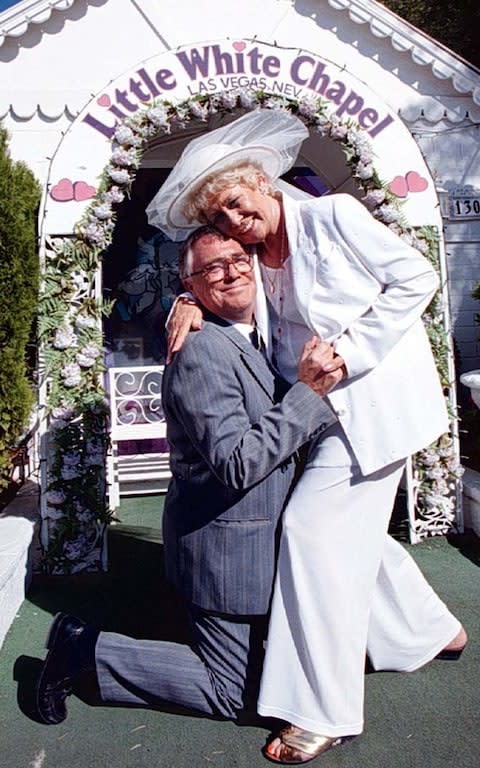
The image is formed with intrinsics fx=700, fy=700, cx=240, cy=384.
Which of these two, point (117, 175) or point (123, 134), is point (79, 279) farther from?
point (123, 134)

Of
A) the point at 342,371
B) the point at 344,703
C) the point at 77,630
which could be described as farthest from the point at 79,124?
the point at 344,703

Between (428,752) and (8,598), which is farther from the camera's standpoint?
(8,598)

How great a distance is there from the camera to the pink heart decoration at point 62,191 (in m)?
4.06

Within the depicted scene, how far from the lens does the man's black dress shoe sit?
2498 millimetres

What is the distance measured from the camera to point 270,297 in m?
2.72

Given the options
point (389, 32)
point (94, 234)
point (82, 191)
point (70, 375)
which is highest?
point (389, 32)

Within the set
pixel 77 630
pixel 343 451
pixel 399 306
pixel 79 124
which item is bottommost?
pixel 77 630

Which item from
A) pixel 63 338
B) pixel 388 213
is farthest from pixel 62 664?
pixel 388 213

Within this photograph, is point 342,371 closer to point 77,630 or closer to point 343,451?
point 343,451

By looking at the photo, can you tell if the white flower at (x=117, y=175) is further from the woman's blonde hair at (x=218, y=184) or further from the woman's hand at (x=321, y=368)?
the woman's hand at (x=321, y=368)

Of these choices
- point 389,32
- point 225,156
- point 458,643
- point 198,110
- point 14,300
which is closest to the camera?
point 225,156

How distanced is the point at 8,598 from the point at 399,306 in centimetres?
232

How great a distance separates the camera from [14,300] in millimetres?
→ 3934

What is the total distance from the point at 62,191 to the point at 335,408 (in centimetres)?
248
